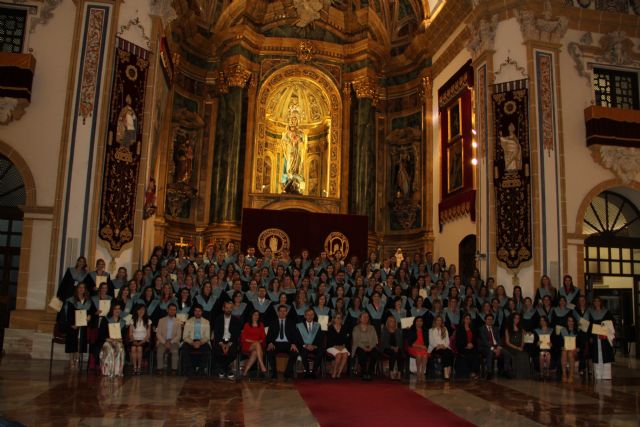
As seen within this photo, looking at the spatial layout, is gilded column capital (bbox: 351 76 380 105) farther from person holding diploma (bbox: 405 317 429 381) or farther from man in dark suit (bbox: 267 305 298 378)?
man in dark suit (bbox: 267 305 298 378)

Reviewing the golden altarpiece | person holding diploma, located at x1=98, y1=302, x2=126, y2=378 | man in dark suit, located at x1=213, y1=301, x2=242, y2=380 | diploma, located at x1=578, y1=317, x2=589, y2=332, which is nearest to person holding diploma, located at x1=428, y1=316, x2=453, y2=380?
diploma, located at x1=578, y1=317, x2=589, y2=332

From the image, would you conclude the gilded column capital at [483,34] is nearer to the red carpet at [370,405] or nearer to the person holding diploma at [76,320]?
the red carpet at [370,405]

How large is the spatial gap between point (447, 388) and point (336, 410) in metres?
2.63

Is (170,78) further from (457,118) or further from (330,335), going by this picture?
(330,335)

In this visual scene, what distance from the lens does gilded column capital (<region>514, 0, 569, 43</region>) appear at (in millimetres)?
14391

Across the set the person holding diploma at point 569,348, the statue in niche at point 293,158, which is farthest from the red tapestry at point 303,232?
the person holding diploma at point 569,348

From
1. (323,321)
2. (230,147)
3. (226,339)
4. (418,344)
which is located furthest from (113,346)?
(230,147)

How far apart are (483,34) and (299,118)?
30.2 feet

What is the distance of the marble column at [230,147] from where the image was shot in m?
20.2

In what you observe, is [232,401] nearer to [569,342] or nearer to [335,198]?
[569,342]

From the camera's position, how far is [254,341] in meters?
10.2

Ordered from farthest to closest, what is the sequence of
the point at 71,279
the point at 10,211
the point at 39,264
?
1. the point at 10,211
2. the point at 39,264
3. the point at 71,279

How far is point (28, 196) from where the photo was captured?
12734mm

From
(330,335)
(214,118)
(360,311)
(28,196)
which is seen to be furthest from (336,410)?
(214,118)
